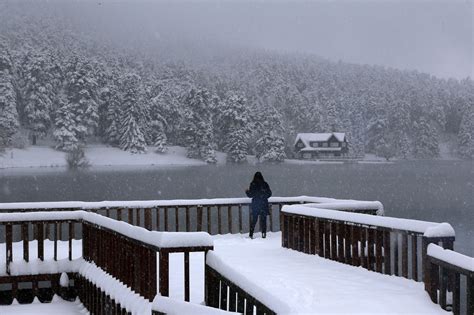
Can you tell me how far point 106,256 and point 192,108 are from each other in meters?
105

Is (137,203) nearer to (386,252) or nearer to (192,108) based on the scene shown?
(386,252)

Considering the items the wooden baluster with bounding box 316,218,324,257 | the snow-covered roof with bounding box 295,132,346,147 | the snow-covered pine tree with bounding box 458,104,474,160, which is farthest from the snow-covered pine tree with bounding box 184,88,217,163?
the wooden baluster with bounding box 316,218,324,257

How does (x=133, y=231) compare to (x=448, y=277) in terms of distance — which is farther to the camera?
(x=133, y=231)

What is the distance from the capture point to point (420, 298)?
26.8 ft

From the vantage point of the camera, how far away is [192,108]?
114 m

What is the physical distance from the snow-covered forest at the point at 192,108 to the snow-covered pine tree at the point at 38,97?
17 centimetres

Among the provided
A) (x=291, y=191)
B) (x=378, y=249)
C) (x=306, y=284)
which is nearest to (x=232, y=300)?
(x=306, y=284)

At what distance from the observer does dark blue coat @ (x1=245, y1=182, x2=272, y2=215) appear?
15.8 metres

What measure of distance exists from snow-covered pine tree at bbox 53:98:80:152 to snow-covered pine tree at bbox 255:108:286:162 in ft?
119

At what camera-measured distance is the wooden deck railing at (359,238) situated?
939cm

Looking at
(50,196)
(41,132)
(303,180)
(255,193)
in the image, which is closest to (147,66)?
(41,132)

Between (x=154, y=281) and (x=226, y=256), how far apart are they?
4.93 metres

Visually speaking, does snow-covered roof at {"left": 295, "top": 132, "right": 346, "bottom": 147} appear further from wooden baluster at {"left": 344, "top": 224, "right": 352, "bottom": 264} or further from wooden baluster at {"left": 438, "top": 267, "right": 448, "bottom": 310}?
wooden baluster at {"left": 438, "top": 267, "right": 448, "bottom": 310}

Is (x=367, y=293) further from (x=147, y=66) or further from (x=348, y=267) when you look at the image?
(x=147, y=66)
